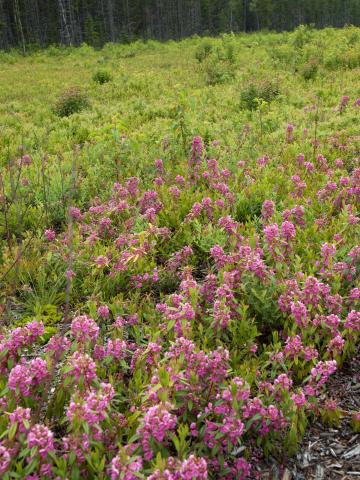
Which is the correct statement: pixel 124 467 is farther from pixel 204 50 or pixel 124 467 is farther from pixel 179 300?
pixel 204 50

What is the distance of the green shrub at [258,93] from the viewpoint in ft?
43.2

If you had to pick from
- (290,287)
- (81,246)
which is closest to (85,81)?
(81,246)

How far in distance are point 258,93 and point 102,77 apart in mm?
9760

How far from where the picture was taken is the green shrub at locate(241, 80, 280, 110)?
43.2 ft

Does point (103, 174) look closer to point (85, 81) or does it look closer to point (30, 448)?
point (30, 448)

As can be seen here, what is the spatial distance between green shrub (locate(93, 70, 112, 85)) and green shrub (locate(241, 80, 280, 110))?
8.98 meters

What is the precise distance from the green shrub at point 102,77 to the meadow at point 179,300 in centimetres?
1027

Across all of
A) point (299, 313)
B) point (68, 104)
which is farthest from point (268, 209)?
point (68, 104)

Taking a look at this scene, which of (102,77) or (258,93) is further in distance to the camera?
(102,77)

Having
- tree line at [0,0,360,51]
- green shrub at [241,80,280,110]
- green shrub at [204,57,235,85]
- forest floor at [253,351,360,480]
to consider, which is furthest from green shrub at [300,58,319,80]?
tree line at [0,0,360,51]

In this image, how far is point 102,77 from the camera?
822 inches

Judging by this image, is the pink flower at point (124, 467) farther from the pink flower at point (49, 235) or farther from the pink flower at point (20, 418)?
the pink flower at point (49, 235)

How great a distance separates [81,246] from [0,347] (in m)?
2.49

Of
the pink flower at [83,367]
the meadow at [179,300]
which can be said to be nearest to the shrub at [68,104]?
the meadow at [179,300]
